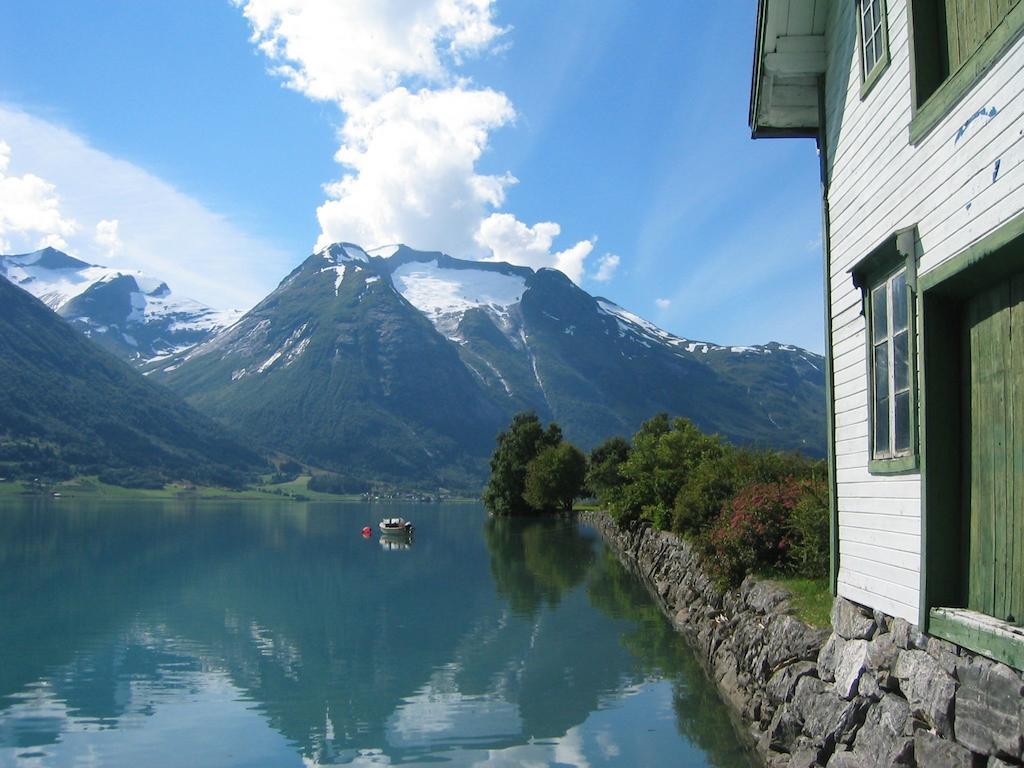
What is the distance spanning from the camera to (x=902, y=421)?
29.8ft

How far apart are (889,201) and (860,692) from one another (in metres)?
5.59

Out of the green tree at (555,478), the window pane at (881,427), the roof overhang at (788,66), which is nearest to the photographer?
the window pane at (881,427)

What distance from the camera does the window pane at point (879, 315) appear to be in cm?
977

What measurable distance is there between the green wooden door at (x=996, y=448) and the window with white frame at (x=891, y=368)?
2.38 feet

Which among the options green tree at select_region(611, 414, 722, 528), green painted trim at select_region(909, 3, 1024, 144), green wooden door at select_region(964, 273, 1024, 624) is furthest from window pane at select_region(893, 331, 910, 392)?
green tree at select_region(611, 414, 722, 528)

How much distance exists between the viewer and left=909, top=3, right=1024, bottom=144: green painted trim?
708 centimetres

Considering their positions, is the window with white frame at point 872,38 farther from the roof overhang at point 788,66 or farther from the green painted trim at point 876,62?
the roof overhang at point 788,66

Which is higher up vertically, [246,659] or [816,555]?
[816,555]

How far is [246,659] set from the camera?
22625 mm

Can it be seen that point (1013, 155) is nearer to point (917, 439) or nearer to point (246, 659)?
point (917, 439)

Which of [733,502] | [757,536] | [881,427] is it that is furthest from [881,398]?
[733,502]

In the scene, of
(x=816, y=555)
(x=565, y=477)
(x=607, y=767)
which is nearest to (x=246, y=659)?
(x=607, y=767)

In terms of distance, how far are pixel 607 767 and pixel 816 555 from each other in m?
6.86

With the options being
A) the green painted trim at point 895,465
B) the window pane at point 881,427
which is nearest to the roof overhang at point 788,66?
the window pane at point 881,427
